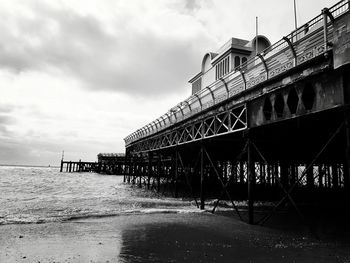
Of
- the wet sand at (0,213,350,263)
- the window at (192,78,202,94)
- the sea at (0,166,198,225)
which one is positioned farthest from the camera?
the window at (192,78,202,94)

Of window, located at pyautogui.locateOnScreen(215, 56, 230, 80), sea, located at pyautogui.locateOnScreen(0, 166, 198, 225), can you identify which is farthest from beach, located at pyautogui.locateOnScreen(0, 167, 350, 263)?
window, located at pyautogui.locateOnScreen(215, 56, 230, 80)

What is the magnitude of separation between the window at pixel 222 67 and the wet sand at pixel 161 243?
611 inches

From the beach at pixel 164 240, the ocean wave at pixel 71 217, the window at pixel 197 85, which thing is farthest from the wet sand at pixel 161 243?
the window at pixel 197 85

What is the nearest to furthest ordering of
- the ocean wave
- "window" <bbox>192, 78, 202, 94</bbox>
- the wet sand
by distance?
the wet sand
the ocean wave
"window" <bbox>192, 78, 202, 94</bbox>

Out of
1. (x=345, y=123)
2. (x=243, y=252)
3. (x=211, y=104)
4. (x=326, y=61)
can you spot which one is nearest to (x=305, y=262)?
(x=243, y=252)

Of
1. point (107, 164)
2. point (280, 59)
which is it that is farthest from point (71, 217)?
point (107, 164)

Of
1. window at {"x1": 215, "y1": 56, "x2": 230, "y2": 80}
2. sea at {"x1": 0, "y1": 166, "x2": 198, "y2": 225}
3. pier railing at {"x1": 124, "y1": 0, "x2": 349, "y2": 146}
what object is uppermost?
window at {"x1": 215, "y1": 56, "x2": 230, "y2": 80}

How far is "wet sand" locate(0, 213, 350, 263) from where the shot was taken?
6469 mm

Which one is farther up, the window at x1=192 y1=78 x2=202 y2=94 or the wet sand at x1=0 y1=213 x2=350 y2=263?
the window at x1=192 y1=78 x2=202 y2=94

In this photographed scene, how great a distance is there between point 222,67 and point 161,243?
753 inches

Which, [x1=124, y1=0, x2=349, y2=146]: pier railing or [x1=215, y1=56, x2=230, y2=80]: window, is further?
[x1=215, y1=56, x2=230, y2=80]: window

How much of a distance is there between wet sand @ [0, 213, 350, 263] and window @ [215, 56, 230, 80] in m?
15.5

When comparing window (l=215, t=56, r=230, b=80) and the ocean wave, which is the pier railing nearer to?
the ocean wave

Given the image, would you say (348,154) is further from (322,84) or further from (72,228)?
(72,228)
